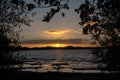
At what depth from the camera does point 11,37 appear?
22516 millimetres

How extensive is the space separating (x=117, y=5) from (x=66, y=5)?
5.95 feet

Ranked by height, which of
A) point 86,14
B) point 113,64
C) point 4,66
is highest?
point 86,14

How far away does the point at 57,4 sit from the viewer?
1080 cm

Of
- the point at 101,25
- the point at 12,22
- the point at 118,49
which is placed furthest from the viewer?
the point at 12,22

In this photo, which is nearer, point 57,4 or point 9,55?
point 57,4

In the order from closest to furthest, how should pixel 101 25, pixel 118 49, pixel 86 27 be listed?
pixel 86 27 → pixel 101 25 → pixel 118 49

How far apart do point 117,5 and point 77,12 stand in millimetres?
1456

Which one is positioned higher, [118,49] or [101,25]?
[101,25]

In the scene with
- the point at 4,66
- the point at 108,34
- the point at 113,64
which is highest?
the point at 108,34

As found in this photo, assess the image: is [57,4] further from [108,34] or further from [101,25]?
[108,34]

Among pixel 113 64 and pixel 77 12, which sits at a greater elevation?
pixel 77 12

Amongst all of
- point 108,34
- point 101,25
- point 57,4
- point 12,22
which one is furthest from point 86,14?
point 12,22

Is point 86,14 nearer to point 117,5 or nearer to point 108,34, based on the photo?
point 117,5

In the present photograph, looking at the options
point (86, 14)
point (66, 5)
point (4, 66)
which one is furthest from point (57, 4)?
point (4, 66)
